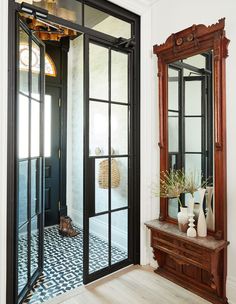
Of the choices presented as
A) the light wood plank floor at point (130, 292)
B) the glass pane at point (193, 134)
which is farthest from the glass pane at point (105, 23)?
the light wood plank floor at point (130, 292)

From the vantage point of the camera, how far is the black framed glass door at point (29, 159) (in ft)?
6.45

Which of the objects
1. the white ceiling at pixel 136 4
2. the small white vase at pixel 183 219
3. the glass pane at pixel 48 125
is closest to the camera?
the small white vase at pixel 183 219

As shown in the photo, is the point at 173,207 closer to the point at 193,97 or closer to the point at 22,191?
the point at 193,97

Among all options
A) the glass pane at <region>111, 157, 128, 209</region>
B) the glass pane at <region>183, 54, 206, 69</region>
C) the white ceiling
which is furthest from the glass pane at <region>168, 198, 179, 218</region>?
the white ceiling

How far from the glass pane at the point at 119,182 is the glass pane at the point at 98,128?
20 centimetres

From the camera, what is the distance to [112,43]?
2449 mm

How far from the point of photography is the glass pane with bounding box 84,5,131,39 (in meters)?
2.29

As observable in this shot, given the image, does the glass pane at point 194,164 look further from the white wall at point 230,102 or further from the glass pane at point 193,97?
the glass pane at point 193,97

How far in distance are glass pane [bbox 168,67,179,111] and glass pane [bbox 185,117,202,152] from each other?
22 cm

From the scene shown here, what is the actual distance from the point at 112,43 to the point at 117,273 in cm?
241

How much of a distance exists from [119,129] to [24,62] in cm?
111

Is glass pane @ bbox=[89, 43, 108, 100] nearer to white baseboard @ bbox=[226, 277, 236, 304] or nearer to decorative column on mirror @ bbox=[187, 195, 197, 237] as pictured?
decorative column on mirror @ bbox=[187, 195, 197, 237]

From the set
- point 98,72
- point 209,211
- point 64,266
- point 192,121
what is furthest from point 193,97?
point 64,266

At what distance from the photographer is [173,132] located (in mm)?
2490
